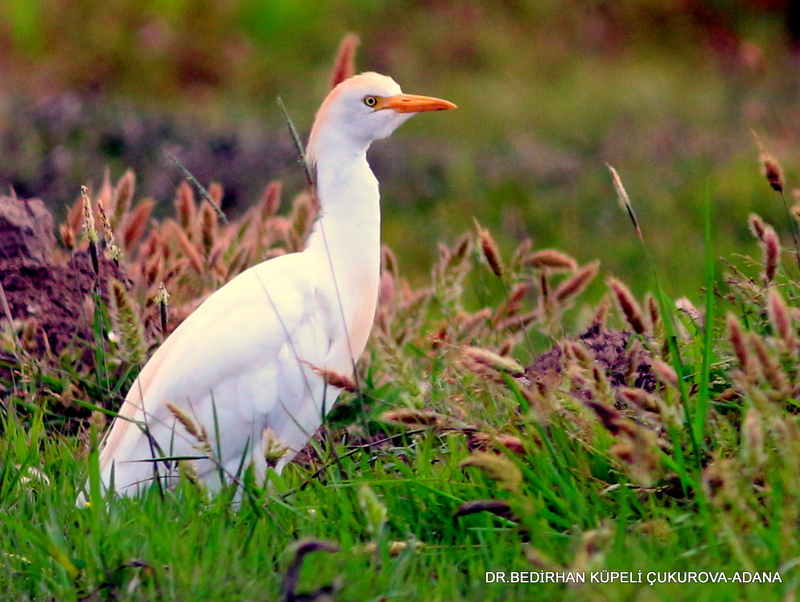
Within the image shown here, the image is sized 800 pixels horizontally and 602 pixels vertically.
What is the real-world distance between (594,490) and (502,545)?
0.83 ft

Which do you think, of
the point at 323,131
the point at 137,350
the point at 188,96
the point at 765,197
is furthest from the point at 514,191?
the point at 137,350

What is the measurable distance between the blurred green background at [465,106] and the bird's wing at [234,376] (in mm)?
3567

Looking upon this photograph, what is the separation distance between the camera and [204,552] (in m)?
2.42

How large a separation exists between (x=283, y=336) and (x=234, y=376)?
17 cm

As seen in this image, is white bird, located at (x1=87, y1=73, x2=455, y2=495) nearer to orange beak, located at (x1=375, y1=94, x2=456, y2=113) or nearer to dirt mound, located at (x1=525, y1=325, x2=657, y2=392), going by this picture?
orange beak, located at (x1=375, y1=94, x2=456, y2=113)

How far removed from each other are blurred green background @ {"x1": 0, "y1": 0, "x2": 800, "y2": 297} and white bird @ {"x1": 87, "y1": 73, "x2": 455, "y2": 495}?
3333mm

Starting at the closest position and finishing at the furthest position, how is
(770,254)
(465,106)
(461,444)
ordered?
(770,254) → (461,444) → (465,106)

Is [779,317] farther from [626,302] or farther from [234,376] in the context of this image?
[234,376]

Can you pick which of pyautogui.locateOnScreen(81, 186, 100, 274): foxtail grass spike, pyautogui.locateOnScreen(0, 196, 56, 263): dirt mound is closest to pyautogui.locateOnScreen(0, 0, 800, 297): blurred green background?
pyautogui.locateOnScreen(0, 196, 56, 263): dirt mound

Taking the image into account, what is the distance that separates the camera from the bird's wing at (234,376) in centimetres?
324

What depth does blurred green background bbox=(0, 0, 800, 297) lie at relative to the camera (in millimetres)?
8453

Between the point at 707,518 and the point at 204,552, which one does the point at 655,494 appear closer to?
the point at 707,518

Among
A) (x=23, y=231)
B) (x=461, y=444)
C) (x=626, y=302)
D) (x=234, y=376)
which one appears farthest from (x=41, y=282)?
(x=626, y=302)

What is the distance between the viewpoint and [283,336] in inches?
131
